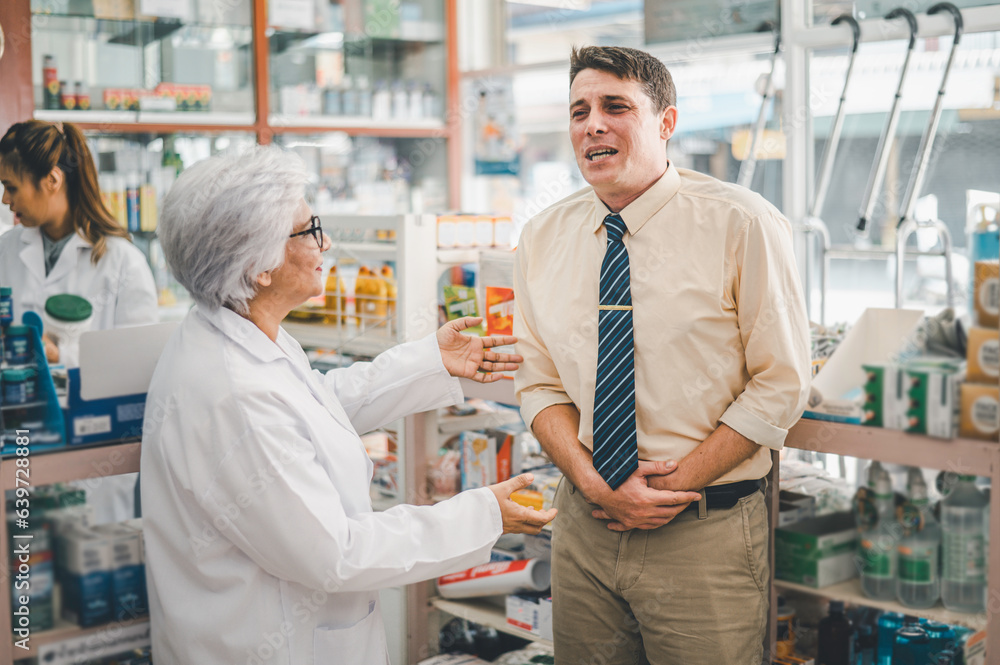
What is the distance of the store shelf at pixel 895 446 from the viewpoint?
1751 mm

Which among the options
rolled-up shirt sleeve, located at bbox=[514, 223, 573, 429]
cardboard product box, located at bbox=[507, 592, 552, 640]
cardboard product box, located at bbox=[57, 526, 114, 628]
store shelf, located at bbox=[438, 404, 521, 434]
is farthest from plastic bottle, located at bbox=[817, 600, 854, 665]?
cardboard product box, located at bbox=[57, 526, 114, 628]

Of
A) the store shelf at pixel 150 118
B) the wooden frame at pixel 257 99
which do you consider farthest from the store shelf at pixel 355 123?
the store shelf at pixel 150 118

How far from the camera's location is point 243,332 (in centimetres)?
173

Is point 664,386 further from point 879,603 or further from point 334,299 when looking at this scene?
point 334,299

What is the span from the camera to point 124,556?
78.9 inches

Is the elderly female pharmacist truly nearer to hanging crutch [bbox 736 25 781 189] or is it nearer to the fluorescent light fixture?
hanging crutch [bbox 736 25 781 189]

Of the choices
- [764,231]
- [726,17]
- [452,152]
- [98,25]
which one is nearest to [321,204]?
[452,152]

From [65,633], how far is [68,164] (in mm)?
1434

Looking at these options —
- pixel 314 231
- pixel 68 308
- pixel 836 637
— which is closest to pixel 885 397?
pixel 836 637

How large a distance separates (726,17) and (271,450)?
308 cm

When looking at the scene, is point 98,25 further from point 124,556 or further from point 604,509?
point 604,509

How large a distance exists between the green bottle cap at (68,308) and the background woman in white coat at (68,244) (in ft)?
1.89

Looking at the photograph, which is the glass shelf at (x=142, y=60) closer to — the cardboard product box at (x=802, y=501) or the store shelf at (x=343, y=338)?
the store shelf at (x=343, y=338)

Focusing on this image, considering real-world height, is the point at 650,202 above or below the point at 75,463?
above
